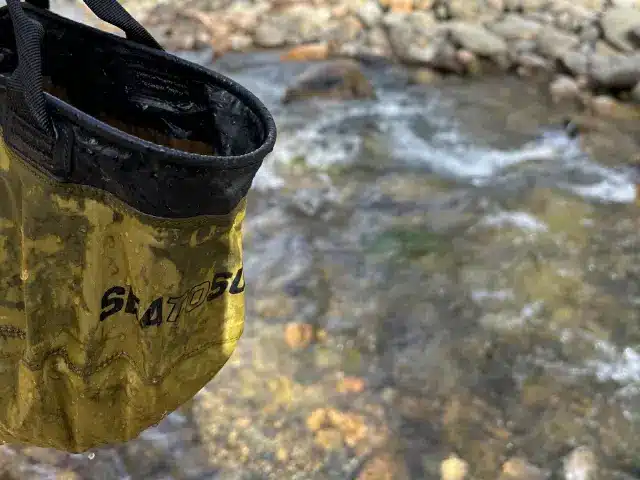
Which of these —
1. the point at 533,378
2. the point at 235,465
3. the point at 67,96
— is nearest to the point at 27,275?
the point at 67,96

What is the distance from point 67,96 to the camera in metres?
1.26

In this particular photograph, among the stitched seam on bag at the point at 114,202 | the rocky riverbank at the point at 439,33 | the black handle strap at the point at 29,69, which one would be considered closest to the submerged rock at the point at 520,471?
the stitched seam on bag at the point at 114,202

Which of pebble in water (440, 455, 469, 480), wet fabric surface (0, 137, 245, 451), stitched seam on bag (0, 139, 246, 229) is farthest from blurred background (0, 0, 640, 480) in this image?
stitched seam on bag (0, 139, 246, 229)

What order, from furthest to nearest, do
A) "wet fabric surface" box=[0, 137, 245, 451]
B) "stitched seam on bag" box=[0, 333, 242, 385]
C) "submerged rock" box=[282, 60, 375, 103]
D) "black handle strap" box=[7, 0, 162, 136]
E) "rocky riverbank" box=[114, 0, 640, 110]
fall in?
"rocky riverbank" box=[114, 0, 640, 110] → "submerged rock" box=[282, 60, 375, 103] → "stitched seam on bag" box=[0, 333, 242, 385] → "wet fabric surface" box=[0, 137, 245, 451] → "black handle strap" box=[7, 0, 162, 136]

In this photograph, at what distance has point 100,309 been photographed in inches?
42.0

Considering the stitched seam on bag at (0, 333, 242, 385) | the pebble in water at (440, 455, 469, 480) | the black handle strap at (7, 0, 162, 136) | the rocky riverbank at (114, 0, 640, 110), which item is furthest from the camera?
the rocky riverbank at (114, 0, 640, 110)

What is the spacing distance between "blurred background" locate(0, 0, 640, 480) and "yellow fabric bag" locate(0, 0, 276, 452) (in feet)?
2.43

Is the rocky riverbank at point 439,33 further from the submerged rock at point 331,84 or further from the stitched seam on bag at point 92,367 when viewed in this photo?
the stitched seam on bag at point 92,367

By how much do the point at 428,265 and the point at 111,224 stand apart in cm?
193

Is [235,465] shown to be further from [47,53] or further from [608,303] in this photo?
[608,303]

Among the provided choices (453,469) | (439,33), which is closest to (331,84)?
(439,33)

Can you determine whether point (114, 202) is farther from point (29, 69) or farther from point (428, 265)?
point (428, 265)

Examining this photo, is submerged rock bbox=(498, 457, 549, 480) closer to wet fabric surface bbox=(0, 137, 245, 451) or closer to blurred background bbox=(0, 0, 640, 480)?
blurred background bbox=(0, 0, 640, 480)

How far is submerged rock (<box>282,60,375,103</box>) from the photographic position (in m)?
4.43
